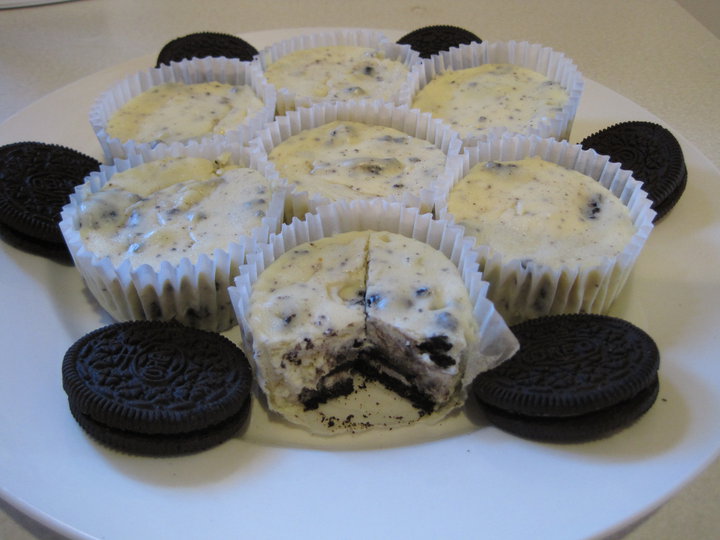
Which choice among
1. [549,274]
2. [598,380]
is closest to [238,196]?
[549,274]

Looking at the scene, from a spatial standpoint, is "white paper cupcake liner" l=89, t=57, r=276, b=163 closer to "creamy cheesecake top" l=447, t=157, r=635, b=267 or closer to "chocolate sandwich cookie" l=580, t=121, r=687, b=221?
"creamy cheesecake top" l=447, t=157, r=635, b=267

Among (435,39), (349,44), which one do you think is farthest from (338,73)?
(435,39)

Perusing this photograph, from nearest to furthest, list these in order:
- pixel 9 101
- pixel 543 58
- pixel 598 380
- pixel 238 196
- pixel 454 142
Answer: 1. pixel 598 380
2. pixel 238 196
3. pixel 454 142
4. pixel 543 58
5. pixel 9 101

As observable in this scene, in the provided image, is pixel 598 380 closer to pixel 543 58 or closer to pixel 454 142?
pixel 454 142

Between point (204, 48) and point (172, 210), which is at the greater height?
point (204, 48)

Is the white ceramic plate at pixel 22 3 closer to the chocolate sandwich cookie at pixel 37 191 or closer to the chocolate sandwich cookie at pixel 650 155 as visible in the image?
the chocolate sandwich cookie at pixel 37 191

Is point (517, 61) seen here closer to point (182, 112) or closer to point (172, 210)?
point (182, 112)
